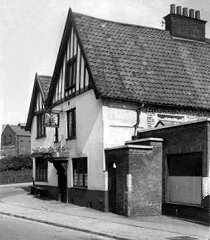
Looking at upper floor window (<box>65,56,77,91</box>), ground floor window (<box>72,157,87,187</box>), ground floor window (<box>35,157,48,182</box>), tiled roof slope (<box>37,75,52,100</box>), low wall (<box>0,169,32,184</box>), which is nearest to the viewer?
ground floor window (<box>72,157,87,187</box>)

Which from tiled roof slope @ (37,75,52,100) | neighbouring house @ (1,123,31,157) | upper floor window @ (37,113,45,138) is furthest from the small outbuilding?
neighbouring house @ (1,123,31,157)

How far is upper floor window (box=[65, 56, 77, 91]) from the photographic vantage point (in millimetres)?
23656

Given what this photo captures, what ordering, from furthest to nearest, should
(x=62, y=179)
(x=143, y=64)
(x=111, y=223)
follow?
(x=62, y=179) → (x=143, y=64) → (x=111, y=223)

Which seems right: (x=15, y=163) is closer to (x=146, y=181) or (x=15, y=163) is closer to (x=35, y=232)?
(x=146, y=181)

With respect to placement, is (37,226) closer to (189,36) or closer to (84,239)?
(84,239)

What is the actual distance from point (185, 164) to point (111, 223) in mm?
3917

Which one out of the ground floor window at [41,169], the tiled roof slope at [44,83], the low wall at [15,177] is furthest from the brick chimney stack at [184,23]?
the low wall at [15,177]

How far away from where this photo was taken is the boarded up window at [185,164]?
55.9 feet

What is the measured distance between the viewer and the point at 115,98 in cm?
2022

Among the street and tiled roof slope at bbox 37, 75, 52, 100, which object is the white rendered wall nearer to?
the street

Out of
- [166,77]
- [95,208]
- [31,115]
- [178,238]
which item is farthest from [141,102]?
[31,115]

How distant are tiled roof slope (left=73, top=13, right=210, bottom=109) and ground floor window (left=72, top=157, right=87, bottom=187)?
444cm

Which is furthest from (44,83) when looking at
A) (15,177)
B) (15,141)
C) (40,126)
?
(15,141)

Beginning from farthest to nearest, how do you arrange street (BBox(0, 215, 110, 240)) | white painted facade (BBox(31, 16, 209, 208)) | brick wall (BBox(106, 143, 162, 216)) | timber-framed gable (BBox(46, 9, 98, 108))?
timber-framed gable (BBox(46, 9, 98, 108)), white painted facade (BBox(31, 16, 209, 208)), brick wall (BBox(106, 143, 162, 216)), street (BBox(0, 215, 110, 240))
